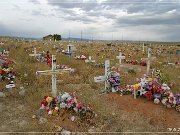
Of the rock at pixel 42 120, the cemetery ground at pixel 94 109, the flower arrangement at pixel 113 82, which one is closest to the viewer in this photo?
the cemetery ground at pixel 94 109

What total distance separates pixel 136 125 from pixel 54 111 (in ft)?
9.11

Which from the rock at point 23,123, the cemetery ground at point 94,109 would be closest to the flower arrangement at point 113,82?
the cemetery ground at point 94,109

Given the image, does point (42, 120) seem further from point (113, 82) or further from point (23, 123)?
point (113, 82)

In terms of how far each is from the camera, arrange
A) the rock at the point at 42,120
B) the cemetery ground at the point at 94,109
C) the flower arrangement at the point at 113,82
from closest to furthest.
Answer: the cemetery ground at the point at 94,109 < the rock at the point at 42,120 < the flower arrangement at the point at 113,82

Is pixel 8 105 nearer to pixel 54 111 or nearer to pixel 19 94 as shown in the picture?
pixel 19 94

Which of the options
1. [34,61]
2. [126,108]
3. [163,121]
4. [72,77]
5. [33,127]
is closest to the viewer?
[33,127]

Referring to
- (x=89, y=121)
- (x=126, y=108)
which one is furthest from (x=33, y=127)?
(x=126, y=108)

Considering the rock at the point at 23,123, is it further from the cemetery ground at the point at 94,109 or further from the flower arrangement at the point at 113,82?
the flower arrangement at the point at 113,82

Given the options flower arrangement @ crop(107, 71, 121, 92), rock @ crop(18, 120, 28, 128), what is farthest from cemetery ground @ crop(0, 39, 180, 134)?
flower arrangement @ crop(107, 71, 121, 92)

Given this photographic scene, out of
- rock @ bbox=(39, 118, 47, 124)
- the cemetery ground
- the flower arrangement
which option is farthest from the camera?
the flower arrangement

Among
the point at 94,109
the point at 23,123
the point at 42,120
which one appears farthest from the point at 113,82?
the point at 23,123

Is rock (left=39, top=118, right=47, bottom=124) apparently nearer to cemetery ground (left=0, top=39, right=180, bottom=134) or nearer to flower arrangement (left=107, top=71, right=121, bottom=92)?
cemetery ground (left=0, top=39, right=180, bottom=134)

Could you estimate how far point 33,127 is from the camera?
901 centimetres

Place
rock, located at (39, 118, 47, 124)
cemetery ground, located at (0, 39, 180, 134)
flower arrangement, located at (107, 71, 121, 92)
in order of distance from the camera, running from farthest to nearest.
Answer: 1. flower arrangement, located at (107, 71, 121, 92)
2. rock, located at (39, 118, 47, 124)
3. cemetery ground, located at (0, 39, 180, 134)
